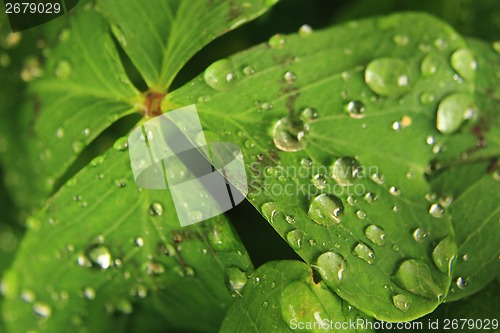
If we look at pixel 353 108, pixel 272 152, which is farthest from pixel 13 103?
pixel 353 108

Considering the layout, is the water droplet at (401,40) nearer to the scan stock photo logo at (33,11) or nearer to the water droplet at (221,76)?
the water droplet at (221,76)

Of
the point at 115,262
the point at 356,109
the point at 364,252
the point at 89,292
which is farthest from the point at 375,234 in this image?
the point at 89,292

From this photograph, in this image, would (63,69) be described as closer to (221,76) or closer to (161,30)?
(161,30)

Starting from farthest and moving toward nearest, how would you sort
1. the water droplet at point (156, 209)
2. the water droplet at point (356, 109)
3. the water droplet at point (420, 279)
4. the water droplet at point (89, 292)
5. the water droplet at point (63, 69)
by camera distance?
1. the water droplet at point (63, 69)
2. the water droplet at point (89, 292)
3. the water droplet at point (156, 209)
4. the water droplet at point (356, 109)
5. the water droplet at point (420, 279)

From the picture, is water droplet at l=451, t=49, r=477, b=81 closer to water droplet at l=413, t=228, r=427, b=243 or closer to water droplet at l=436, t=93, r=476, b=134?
water droplet at l=436, t=93, r=476, b=134

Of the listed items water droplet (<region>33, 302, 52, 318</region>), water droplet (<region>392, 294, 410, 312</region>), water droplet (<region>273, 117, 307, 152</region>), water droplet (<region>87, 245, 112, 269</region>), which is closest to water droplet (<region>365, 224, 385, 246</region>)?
water droplet (<region>392, 294, 410, 312</region>)

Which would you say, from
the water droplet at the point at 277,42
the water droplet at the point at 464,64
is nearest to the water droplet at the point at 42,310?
the water droplet at the point at 277,42
